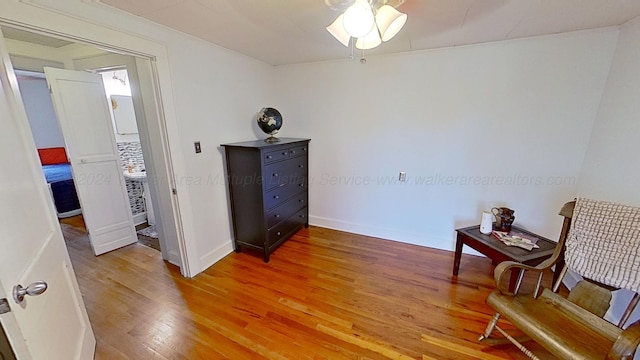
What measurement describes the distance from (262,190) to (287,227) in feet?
2.32

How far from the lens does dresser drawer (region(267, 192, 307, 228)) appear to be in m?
2.54

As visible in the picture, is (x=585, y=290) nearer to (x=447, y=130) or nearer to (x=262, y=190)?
(x=447, y=130)

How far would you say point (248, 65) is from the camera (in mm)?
2701

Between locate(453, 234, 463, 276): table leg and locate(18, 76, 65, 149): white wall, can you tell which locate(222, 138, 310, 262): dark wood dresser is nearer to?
locate(453, 234, 463, 276): table leg

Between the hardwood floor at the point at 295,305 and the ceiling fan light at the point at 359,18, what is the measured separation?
1.87 metres

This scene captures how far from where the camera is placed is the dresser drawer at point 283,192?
8.08ft

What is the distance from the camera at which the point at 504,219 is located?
7.10ft

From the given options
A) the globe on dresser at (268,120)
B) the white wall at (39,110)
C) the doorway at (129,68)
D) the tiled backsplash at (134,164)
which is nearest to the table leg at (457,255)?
the globe on dresser at (268,120)

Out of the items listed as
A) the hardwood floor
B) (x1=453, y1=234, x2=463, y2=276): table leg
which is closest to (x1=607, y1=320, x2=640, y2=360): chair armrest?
the hardwood floor

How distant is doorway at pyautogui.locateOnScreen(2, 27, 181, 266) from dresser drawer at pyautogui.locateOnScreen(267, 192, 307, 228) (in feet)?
2.87

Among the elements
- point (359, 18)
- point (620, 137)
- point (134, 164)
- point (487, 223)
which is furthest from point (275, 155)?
point (620, 137)

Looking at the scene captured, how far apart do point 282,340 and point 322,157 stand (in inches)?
80.7

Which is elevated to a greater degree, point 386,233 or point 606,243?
point 606,243

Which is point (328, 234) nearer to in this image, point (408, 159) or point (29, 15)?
point (408, 159)
